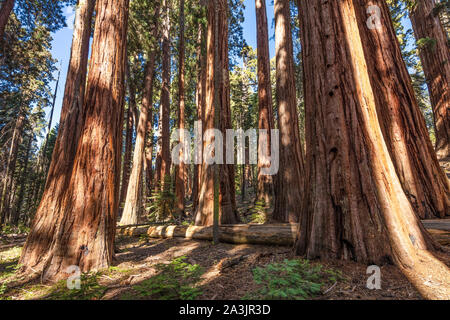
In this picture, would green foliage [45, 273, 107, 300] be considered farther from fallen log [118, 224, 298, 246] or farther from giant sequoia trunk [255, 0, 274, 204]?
giant sequoia trunk [255, 0, 274, 204]

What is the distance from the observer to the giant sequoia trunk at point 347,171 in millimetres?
2566

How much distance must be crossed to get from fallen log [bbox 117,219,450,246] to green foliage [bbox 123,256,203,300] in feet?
6.03

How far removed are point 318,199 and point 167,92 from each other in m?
11.0

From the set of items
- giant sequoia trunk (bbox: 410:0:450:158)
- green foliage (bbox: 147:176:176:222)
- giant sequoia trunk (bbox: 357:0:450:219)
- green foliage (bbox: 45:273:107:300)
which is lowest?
green foliage (bbox: 45:273:107:300)

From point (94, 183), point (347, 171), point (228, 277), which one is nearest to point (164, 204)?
point (94, 183)

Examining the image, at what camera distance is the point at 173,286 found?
217 centimetres

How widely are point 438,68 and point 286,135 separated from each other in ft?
27.2

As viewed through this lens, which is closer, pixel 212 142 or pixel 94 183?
pixel 94 183

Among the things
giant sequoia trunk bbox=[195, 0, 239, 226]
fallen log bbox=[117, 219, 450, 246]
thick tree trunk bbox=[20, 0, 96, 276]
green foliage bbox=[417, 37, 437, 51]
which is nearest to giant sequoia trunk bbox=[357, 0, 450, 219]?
fallen log bbox=[117, 219, 450, 246]

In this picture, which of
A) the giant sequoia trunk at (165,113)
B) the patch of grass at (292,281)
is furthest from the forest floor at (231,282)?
the giant sequoia trunk at (165,113)

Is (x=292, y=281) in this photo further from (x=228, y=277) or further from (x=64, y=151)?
(x=64, y=151)

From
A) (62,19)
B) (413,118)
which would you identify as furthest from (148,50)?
(413,118)

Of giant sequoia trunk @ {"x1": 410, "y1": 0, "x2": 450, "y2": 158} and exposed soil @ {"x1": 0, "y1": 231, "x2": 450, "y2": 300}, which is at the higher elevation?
giant sequoia trunk @ {"x1": 410, "y1": 0, "x2": 450, "y2": 158}

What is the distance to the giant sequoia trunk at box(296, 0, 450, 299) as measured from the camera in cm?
257
